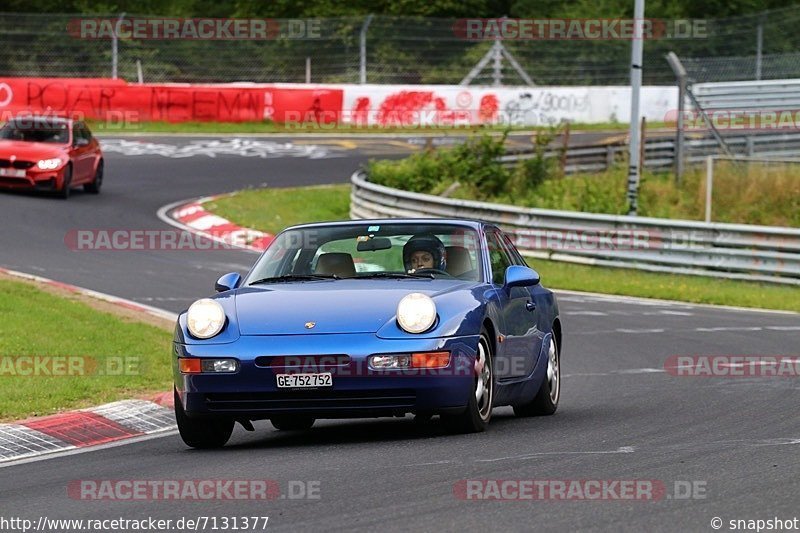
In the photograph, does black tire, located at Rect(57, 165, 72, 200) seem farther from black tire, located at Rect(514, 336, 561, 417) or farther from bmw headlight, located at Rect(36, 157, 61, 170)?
black tire, located at Rect(514, 336, 561, 417)

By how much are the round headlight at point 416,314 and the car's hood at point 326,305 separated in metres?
0.10

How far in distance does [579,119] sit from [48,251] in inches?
1008

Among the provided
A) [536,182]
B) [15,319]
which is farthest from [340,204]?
[15,319]

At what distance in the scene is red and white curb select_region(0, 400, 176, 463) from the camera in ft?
31.3

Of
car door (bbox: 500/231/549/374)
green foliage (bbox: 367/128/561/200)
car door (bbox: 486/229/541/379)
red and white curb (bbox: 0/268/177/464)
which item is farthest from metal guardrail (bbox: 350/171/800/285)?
red and white curb (bbox: 0/268/177/464)

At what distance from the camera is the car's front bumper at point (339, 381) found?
859cm

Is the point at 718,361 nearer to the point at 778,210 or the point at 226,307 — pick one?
the point at 226,307

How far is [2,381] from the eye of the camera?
11.7m

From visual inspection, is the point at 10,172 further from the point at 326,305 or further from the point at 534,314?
the point at 326,305
